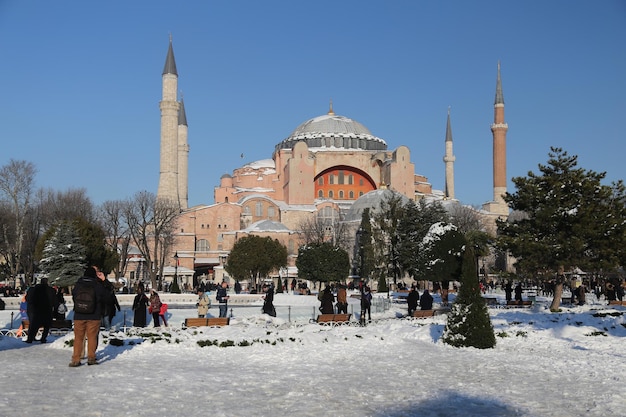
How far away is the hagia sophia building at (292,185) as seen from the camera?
47.0 m

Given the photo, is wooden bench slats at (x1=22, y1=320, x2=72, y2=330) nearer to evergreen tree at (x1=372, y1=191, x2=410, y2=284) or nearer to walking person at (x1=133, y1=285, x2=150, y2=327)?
walking person at (x1=133, y1=285, x2=150, y2=327)

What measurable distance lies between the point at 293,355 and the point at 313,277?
24.7 meters

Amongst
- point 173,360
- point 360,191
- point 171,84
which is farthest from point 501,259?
point 173,360

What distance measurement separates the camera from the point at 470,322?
987 cm

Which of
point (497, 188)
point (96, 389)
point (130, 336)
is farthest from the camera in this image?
point (497, 188)

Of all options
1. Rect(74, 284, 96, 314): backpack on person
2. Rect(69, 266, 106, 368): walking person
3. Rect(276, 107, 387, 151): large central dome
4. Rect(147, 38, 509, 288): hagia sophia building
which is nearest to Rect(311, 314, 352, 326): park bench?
Rect(69, 266, 106, 368): walking person

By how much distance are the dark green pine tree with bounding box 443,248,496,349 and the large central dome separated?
164 feet

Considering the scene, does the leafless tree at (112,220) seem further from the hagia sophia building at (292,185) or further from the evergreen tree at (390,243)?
the evergreen tree at (390,243)

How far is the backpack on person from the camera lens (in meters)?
7.23

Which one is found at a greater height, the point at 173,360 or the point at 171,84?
the point at 171,84

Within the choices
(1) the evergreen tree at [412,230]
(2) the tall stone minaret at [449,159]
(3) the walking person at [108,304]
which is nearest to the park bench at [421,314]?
(3) the walking person at [108,304]

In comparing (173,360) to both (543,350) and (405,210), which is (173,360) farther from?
(405,210)

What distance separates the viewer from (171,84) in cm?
4638

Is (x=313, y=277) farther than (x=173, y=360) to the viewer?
Yes
